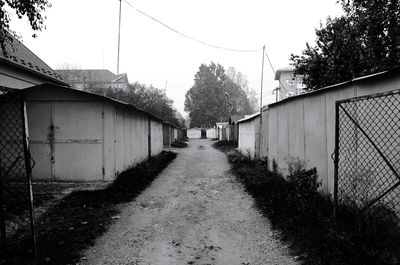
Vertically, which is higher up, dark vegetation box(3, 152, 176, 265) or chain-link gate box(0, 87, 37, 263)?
chain-link gate box(0, 87, 37, 263)

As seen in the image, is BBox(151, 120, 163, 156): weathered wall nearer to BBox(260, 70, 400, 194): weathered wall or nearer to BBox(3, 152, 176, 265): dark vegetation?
BBox(3, 152, 176, 265): dark vegetation

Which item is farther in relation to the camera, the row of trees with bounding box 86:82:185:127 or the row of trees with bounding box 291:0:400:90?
the row of trees with bounding box 86:82:185:127

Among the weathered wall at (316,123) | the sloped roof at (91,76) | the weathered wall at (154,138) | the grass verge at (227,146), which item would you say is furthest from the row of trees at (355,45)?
the sloped roof at (91,76)

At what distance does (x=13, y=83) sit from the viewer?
10562 millimetres

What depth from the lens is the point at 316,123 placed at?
611 cm

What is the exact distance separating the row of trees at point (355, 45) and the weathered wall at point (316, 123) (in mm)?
4513

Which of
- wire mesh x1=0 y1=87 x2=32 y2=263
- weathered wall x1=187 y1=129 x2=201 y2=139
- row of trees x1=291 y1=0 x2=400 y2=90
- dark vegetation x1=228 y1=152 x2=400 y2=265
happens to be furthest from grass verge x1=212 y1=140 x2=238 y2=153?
weathered wall x1=187 y1=129 x2=201 y2=139

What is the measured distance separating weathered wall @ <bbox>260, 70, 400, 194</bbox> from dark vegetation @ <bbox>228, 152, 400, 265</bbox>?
364 millimetres

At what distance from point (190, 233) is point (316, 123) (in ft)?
11.1

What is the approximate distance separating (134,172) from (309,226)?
6.52m

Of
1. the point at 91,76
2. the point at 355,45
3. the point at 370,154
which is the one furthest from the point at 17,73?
the point at 91,76

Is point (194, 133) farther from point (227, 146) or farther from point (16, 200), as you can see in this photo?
point (16, 200)

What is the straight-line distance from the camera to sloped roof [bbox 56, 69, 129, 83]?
48156 mm

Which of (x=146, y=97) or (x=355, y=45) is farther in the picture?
(x=146, y=97)
